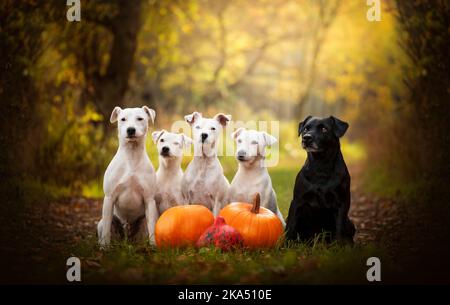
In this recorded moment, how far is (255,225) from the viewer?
5531 mm

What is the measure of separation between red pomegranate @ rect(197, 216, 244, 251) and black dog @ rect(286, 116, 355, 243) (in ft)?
2.26

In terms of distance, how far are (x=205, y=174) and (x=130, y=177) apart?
910mm

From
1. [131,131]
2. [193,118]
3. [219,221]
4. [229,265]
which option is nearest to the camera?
[229,265]

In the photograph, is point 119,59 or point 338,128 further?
point 119,59

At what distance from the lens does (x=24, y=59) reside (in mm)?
7711

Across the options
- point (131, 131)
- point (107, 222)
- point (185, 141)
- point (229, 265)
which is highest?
point (131, 131)

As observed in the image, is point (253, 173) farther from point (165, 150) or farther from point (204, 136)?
point (165, 150)

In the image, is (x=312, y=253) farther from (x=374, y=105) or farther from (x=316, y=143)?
(x=374, y=105)

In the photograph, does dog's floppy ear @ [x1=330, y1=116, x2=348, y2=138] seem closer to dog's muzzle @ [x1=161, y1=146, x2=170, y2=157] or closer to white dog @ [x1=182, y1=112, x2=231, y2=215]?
white dog @ [x1=182, y1=112, x2=231, y2=215]

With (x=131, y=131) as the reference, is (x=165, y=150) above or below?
below

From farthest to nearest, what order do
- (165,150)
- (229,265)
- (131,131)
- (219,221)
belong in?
(165,150), (131,131), (219,221), (229,265)

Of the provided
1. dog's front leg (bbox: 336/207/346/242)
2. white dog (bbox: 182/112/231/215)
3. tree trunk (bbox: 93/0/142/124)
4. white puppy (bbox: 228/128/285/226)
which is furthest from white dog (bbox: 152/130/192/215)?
tree trunk (bbox: 93/0/142/124)

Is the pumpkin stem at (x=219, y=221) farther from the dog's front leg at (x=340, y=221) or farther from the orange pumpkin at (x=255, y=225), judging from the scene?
the dog's front leg at (x=340, y=221)

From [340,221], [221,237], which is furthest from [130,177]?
[340,221]
